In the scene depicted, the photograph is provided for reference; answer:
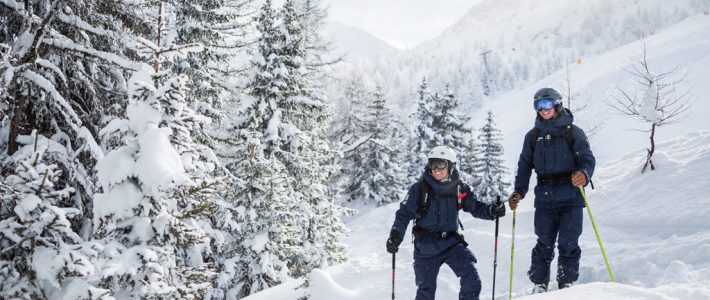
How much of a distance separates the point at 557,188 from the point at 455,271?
5.92 ft

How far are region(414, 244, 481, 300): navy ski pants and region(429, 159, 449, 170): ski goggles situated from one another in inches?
40.3

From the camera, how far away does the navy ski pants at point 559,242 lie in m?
5.82

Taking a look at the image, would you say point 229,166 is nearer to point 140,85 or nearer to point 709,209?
point 140,85

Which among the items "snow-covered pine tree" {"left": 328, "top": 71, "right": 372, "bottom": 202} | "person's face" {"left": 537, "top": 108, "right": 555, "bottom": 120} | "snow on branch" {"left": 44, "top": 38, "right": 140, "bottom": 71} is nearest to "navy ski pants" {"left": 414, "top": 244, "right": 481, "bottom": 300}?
"person's face" {"left": 537, "top": 108, "right": 555, "bottom": 120}

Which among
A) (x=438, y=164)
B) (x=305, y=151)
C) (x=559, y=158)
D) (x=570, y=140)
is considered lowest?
(x=438, y=164)

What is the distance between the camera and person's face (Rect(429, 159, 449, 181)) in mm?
5660

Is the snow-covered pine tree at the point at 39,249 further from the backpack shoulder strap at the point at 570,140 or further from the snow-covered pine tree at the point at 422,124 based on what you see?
the snow-covered pine tree at the point at 422,124

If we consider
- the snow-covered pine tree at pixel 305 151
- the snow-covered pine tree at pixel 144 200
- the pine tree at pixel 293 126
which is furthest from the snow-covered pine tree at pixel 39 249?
the snow-covered pine tree at pixel 305 151

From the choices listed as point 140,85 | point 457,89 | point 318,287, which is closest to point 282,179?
point 318,287

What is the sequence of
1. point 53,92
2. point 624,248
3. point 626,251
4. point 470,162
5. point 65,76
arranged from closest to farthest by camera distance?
1. point 53,92
2. point 65,76
3. point 626,251
4. point 624,248
5. point 470,162

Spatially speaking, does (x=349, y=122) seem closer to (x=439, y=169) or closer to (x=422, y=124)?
(x=422, y=124)

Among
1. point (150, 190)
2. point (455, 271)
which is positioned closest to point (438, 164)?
point (455, 271)

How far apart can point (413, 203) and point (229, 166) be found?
34.5ft

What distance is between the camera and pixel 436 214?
5.72 meters
